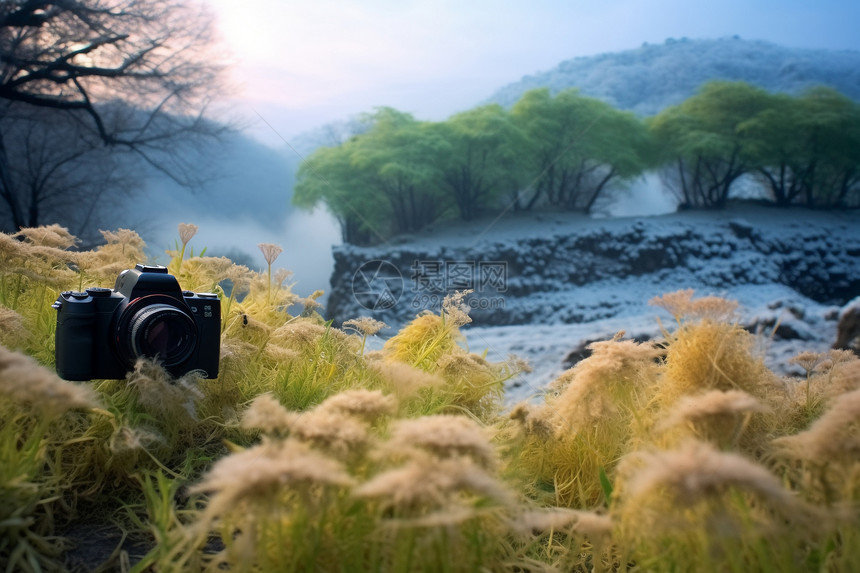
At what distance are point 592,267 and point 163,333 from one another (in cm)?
403

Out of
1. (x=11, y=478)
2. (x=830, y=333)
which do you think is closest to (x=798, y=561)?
(x=11, y=478)

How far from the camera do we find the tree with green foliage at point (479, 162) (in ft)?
13.9

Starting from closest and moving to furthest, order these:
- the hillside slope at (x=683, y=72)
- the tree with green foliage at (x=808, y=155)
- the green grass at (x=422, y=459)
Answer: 1. the green grass at (x=422, y=459)
2. the tree with green foliage at (x=808, y=155)
3. the hillside slope at (x=683, y=72)

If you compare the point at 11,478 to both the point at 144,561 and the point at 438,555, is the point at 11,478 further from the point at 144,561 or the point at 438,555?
the point at 438,555

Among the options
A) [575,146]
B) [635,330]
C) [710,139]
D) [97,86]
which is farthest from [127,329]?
[710,139]

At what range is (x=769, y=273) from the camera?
441 cm

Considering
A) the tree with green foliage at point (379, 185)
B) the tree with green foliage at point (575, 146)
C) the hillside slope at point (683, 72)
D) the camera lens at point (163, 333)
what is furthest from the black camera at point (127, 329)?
the hillside slope at point (683, 72)

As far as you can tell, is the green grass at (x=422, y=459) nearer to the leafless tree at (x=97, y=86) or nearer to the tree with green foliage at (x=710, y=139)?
the leafless tree at (x=97, y=86)

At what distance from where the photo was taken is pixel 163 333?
0.69 metres

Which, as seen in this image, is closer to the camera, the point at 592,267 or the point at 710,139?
the point at 592,267

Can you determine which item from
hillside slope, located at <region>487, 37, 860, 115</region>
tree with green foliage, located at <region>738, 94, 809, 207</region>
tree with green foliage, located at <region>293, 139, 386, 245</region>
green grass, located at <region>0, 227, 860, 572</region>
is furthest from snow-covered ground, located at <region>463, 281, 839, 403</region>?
hillside slope, located at <region>487, 37, 860, 115</region>

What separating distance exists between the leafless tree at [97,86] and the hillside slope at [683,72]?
3.04 metres

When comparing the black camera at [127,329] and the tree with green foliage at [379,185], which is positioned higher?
the tree with green foliage at [379,185]

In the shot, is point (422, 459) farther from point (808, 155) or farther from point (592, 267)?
point (808, 155)
